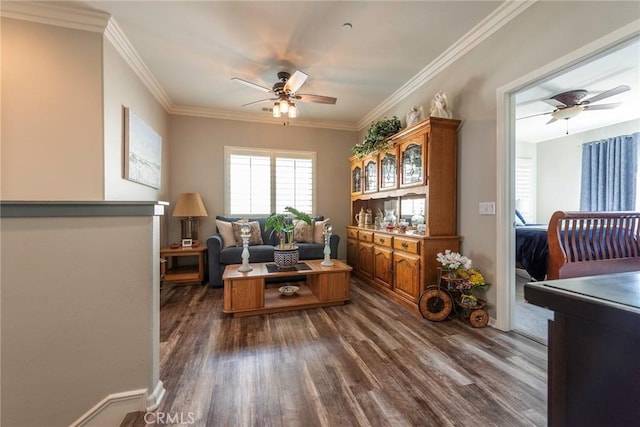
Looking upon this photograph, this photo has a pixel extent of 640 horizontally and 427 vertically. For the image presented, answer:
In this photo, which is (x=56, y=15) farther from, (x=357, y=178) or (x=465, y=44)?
(x=357, y=178)

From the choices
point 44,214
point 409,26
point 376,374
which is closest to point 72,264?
point 44,214

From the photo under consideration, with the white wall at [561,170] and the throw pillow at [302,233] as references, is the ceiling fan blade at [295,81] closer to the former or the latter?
the throw pillow at [302,233]

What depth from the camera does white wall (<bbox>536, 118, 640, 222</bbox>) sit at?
5.13 meters

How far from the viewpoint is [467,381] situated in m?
1.56

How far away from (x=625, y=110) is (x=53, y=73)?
738cm

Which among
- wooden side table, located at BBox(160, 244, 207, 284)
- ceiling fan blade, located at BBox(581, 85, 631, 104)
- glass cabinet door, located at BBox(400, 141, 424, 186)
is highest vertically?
ceiling fan blade, located at BBox(581, 85, 631, 104)

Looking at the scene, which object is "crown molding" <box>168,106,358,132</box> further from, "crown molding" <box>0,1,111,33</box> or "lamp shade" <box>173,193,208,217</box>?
"crown molding" <box>0,1,111,33</box>

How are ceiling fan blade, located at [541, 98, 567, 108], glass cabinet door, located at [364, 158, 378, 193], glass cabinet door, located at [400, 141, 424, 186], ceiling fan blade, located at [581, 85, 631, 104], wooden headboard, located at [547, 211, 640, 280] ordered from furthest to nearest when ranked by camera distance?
glass cabinet door, located at [364, 158, 378, 193]
ceiling fan blade, located at [541, 98, 567, 108]
ceiling fan blade, located at [581, 85, 631, 104]
glass cabinet door, located at [400, 141, 424, 186]
wooden headboard, located at [547, 211, 640, 280]

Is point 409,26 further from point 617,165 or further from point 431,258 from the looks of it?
point 617,165

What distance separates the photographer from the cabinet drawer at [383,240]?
3.12 metres

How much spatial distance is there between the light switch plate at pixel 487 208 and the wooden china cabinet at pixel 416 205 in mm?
310

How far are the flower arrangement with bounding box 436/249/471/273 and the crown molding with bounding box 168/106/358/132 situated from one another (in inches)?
130

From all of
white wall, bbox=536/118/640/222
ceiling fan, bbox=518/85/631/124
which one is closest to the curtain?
white wall, bbox=536/118/640/222

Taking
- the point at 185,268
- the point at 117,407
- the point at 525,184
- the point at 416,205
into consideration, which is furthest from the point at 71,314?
the point at 525,184
